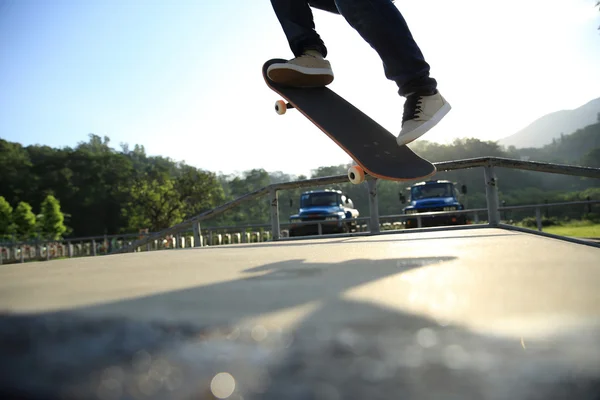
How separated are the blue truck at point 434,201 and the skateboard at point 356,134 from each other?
36.2 feet

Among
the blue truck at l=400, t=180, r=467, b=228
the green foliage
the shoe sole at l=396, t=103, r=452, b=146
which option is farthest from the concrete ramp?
the green foliage

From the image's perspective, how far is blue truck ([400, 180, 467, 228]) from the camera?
44.4 ft

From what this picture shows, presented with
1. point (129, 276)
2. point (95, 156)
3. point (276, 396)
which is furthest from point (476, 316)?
point (95, 156)

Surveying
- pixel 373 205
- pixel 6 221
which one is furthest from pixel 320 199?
pixel 6 221

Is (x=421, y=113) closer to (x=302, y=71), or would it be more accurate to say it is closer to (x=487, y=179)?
(x=302, y=71)

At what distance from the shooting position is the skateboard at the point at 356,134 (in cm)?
230

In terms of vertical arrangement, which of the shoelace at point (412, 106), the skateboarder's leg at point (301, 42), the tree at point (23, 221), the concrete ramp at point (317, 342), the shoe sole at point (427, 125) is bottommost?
the concrete ramp at point (317, 342)

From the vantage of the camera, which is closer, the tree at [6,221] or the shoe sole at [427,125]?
the shoe sole at [427,125]

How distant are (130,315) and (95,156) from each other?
53.7 m

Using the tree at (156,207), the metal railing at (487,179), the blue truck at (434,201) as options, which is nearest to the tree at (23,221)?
the tree at (156,207)

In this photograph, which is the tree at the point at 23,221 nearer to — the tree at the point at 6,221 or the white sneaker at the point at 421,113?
the tree at the point at 6,221

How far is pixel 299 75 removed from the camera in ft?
8.75

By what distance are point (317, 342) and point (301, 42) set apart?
2.47 metres

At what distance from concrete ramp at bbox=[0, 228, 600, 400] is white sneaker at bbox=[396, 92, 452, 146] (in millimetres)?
1547
